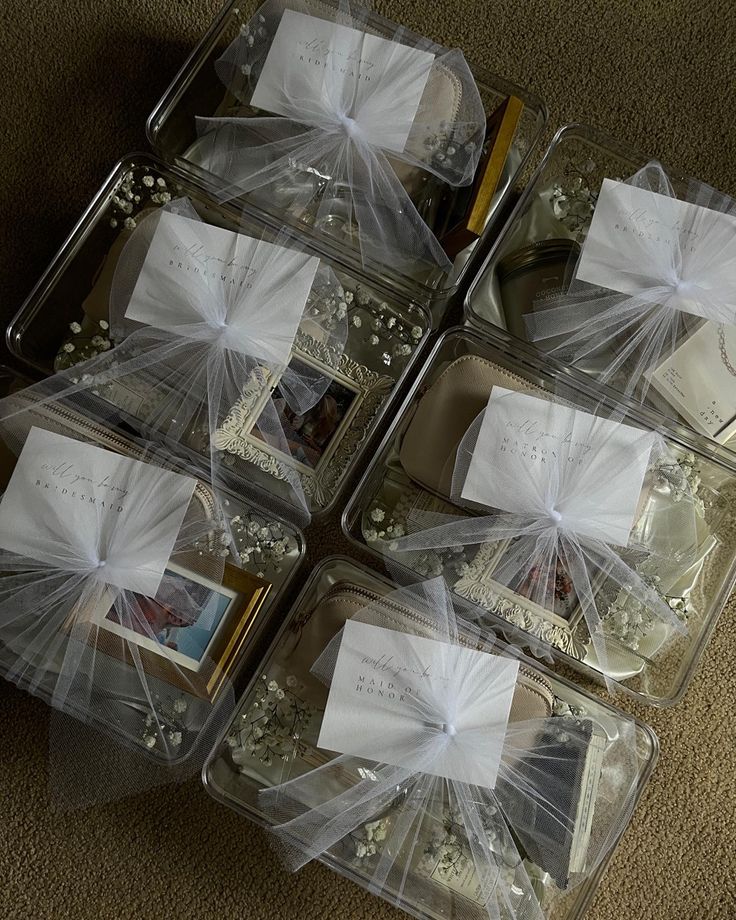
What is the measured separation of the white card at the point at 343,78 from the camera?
1.00 meters

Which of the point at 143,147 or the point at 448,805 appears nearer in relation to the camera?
the point at 448,805

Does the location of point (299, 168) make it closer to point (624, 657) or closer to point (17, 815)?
point (624, 657)

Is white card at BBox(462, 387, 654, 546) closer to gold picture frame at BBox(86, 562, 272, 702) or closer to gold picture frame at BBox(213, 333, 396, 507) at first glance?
gold picture frame at BBox(213, 333, 396, 507)

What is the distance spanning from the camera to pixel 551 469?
0.93 m

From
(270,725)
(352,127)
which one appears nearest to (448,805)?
(270,725)

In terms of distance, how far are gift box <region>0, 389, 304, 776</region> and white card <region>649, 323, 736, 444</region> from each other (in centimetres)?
51

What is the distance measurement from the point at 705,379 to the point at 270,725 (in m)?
0.64

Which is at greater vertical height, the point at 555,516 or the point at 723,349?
the point at 723,349

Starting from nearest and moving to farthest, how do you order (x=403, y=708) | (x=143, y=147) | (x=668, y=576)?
(x=403, y=708)
(x=668, y=576)
(x=143, y=147)

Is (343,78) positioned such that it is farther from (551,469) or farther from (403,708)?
(403,708)

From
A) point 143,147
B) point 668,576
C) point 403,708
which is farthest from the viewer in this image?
point 143,147

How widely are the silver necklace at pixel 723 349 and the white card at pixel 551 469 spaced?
160 millimetres

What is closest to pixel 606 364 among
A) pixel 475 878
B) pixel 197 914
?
pixel 475 878

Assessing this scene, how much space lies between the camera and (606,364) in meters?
1.03
